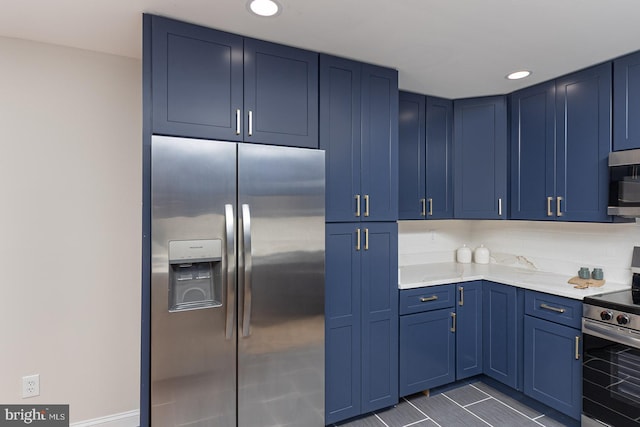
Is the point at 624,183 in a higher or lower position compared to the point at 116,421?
higher

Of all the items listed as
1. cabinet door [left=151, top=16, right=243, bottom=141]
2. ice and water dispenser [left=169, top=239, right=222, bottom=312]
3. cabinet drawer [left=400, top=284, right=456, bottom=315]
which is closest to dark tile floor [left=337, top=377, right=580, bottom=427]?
cabinet drawer [left=400, top=284, right=456, bottom=315]

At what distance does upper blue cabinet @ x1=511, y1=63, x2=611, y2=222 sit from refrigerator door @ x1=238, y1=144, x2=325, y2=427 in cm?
186

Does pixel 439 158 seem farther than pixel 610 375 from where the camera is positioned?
Yes

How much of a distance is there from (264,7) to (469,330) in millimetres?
2719

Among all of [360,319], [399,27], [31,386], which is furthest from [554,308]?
[31,386]

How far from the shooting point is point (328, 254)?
86.9 inches

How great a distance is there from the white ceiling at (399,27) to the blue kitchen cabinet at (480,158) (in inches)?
25.3

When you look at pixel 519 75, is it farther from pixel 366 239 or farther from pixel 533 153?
pixel 366 239

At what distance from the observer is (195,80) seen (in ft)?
5.98

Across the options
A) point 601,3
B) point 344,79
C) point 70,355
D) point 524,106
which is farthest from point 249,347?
point 524,106

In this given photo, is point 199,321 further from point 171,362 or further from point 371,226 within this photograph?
point 371,226

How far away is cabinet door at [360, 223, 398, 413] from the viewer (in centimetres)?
233

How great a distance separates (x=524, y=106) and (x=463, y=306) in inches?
68.4

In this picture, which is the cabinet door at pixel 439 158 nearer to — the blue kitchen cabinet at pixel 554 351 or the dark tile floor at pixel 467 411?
the blue kitchen cabinet at pixel 554 351
